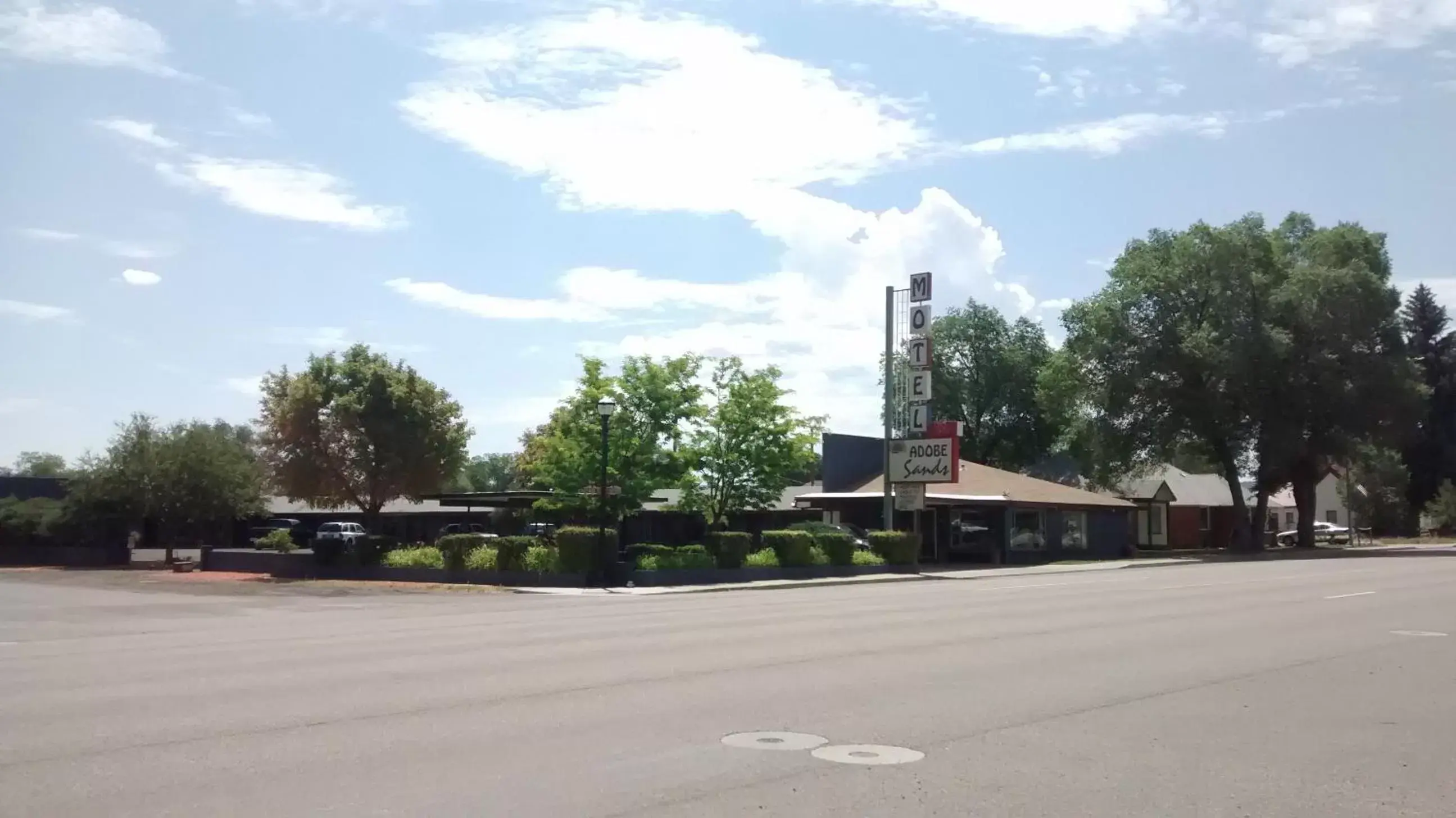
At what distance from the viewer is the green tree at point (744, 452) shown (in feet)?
155

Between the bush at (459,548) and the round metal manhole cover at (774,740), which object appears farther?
the bush at (459,548)

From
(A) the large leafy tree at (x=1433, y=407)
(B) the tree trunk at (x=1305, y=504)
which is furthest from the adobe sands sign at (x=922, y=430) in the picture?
(A) the large leafy tree at (x=1433, y=407)

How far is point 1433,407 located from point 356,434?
2866 inches

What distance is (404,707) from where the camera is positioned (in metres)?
11.8

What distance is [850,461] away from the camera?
5616cm

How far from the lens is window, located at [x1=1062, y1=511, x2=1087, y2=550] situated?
56.5 m

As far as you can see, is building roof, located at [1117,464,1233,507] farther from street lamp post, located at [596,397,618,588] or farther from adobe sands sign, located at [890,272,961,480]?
street lamp post, located at [596,397,618,588]

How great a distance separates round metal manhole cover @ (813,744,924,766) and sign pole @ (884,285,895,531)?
117 feet

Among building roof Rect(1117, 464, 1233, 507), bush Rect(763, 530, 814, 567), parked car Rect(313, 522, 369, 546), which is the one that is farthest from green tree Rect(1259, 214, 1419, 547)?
parked car Rect(313, 522, 369, 546)

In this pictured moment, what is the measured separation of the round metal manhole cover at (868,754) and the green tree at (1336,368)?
5745 centimetres

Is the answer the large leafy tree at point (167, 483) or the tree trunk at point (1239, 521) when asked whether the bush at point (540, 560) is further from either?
the tree trunk at point (1239, 521)

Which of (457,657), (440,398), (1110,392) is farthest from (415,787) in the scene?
(1110,392)

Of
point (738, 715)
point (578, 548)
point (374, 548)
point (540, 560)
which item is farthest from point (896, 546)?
point (738, 715)

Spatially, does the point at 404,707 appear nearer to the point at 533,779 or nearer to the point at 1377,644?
the point at 533,779
